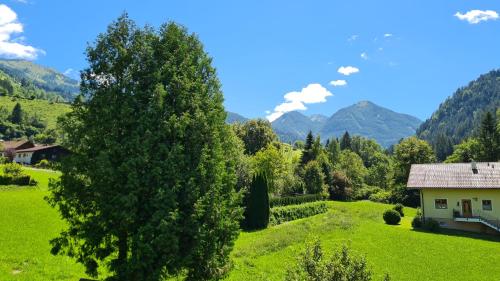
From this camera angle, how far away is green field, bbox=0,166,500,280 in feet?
59.7

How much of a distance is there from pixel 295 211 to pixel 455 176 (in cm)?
1897

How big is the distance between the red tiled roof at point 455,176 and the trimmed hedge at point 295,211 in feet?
43.5

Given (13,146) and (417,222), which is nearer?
(417,222)

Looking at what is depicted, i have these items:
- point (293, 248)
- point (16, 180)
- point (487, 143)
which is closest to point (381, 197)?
point (487, 143)

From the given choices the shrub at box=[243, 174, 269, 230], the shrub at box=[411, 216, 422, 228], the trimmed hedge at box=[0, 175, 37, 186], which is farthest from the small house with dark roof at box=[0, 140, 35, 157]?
the shrub at box=[411, 216, 422, 228]

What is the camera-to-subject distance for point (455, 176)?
44.2m

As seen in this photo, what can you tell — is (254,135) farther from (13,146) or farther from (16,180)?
(13,146)

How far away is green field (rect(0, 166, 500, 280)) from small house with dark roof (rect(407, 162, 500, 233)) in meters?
3.16

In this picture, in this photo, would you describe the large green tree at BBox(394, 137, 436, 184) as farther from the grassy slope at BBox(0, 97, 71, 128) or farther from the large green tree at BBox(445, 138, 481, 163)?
the grassy slope at BBox(0, 97, 71, 128)

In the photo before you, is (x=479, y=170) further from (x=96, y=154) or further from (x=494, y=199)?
(x=96, y=154)

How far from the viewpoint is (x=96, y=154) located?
12.2 metres

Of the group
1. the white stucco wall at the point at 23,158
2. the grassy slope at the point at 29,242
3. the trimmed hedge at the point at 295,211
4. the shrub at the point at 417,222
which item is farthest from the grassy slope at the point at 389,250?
the white stucco wall at the point at 23,158

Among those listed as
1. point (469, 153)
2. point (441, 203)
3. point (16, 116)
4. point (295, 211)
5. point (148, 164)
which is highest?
point (16, 116)

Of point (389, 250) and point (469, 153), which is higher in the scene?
point (469, 153)
